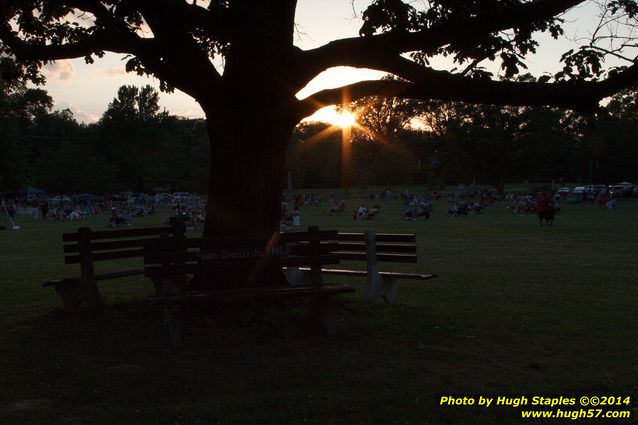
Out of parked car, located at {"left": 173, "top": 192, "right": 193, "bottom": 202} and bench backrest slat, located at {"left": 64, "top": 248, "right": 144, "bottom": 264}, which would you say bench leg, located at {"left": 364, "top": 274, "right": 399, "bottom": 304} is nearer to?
bench backrest slat, located at {"left": 64, "top": 248, "right": 144, "bottom": 264}

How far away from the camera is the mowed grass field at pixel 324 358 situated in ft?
17.7

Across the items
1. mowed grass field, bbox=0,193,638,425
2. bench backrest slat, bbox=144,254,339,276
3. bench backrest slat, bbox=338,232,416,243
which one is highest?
bench backrest slat, bbox=338,232,416,243

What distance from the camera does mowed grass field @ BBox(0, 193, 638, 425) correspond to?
213 inches

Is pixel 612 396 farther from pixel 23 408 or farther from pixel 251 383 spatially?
pixel 23 408

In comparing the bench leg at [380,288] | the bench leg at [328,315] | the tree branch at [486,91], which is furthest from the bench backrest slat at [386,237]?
the bench leg at [328,315]

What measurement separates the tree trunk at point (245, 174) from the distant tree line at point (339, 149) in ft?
176

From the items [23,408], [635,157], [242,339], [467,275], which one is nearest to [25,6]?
[242,339]

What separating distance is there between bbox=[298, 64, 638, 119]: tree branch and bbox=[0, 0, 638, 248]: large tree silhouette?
0.01 metres

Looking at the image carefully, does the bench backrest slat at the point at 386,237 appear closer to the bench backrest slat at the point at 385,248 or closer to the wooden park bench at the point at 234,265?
the bench backrest slat at the point at 385,248

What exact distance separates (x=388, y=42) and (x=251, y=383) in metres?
4.56

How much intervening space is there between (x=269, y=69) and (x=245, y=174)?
53.2 inches

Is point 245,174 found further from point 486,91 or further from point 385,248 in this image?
point 486,91

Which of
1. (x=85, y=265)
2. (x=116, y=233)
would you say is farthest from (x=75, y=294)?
(x=116, y=233)

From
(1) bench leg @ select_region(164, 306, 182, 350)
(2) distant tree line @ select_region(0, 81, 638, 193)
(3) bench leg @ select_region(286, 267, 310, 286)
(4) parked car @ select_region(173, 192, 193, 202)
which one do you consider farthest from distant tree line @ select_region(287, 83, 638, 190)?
(1) bench leg @ select_region(164, 306, 182, 350)
